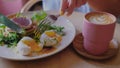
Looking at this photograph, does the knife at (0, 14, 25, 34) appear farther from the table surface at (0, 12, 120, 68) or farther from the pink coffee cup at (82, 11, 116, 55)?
the pink coffee cup at (82, 11, 116, 55)

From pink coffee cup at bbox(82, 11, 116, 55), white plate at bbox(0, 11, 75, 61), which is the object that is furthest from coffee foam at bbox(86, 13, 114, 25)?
white plate at bbox(0, 11, 75, 61)

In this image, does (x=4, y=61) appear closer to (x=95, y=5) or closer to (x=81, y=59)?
(x=81, y=59)

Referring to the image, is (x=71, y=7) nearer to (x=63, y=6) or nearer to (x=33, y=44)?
(x=63, y=6)

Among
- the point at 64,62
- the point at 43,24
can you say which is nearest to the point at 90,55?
the point at 64,62

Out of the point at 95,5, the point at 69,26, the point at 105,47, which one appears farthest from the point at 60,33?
the point at 95,5

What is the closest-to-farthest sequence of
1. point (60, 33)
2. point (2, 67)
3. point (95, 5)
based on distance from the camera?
point (2, 67) < point (60, 33) < point (95, 5)

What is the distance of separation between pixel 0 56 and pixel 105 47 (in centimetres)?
32

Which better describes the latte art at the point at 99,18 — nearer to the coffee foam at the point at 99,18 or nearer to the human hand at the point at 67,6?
the coffee foam at the point at 99,18

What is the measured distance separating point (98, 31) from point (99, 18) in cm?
6

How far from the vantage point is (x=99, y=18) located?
0.62 meters

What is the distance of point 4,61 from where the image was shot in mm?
620

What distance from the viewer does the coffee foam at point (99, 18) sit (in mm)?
595

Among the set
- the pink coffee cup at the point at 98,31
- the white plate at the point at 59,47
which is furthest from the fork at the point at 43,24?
the pink coffee cup at the point at 98,31

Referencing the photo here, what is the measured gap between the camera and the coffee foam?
23.4 inches
